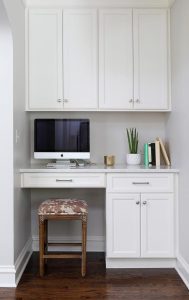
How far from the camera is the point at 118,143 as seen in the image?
131 inches

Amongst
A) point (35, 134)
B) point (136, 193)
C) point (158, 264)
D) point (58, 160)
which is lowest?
point (158, 264)

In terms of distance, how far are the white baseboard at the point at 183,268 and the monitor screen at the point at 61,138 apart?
1262 mm

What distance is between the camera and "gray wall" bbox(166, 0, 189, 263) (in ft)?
8.27

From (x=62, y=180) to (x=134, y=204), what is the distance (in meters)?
0.68

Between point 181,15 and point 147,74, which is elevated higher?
point 181,15

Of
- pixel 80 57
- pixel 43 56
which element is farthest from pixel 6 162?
pixel 80 57

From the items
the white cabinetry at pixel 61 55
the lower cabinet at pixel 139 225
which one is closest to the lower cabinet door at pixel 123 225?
the lower cabinet at pixel 139 225

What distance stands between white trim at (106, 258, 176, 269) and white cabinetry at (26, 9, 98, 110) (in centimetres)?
153

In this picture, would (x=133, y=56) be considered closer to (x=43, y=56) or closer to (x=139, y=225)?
(x=43, y=56)

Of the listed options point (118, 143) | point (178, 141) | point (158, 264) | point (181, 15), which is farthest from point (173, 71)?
point (158, 264)

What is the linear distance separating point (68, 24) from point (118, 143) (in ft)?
4.24

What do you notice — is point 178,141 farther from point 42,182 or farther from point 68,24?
point 68,24

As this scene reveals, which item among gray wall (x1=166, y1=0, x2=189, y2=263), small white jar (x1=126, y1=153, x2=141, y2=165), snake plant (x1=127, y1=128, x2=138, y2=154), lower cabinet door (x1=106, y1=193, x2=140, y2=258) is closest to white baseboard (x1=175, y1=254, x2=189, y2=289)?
gray wall (x1=166, y1=0, x2=189, y2=263)

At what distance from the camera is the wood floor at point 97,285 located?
91.3 inches
